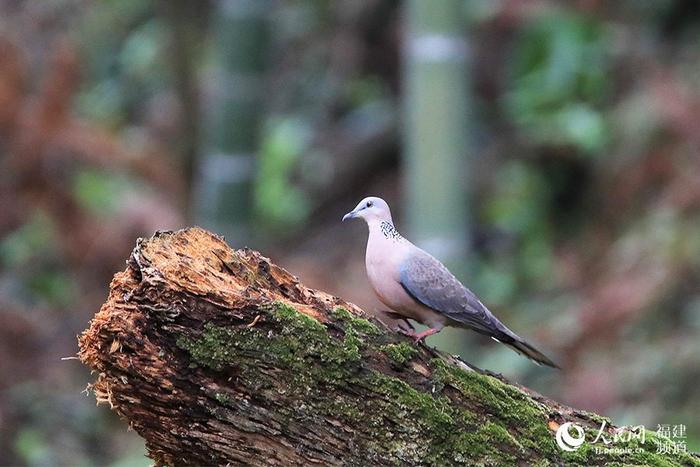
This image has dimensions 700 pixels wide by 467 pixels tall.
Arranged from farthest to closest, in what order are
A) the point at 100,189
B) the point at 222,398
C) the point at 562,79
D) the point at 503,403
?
1. the point at 562,79
2. the point at 100,189
3. the point at 503,403
4. the point at 222,398

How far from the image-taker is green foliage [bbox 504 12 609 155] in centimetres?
1262

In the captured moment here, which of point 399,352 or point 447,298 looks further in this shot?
point 447,298

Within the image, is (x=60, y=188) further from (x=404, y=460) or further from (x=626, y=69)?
(x=626, y=69)

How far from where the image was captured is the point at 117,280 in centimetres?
348

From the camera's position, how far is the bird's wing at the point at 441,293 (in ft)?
13.6

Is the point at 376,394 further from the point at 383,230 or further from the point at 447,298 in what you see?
the point at 383,230

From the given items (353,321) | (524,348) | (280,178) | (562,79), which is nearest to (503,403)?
(524,348)

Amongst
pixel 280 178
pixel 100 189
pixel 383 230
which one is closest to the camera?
pixel 383 230

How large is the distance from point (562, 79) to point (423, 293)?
365 inches

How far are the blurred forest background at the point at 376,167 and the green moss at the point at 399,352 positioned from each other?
4341 millimetres

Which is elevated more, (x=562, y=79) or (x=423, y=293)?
(x=562, y=79)

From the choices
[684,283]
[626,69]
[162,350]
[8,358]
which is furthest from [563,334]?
[162,350]
